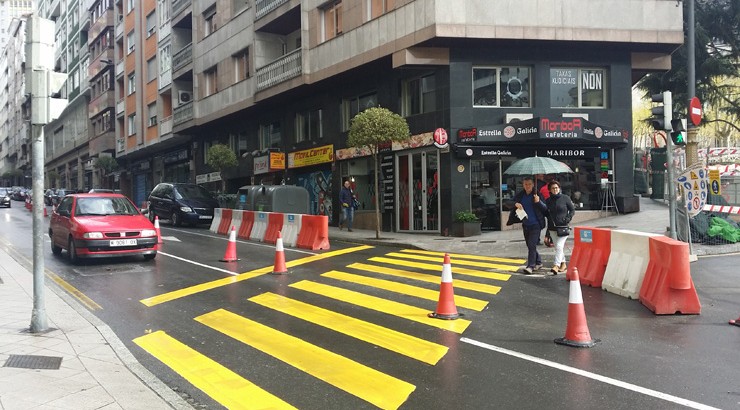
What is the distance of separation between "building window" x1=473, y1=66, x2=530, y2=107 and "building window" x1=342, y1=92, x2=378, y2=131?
4457 mm

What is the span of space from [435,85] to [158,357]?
1543 centimetres

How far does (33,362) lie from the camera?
5359 millimetres

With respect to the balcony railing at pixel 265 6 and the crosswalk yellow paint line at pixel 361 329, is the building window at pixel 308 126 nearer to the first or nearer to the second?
the balcony railing at pixel 265 6

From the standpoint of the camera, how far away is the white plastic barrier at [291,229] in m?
16.0

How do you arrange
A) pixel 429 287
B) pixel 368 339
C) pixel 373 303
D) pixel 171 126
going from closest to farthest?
pixel 368 339 < pixel 373 303 < pixel 429 287 < pixel 171 126

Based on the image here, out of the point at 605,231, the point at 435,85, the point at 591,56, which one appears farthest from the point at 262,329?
the point at 591,56

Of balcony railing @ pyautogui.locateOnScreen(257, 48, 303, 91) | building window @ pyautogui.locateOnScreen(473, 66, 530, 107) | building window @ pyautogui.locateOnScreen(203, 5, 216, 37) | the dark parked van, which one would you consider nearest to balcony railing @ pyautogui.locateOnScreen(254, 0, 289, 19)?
balcony railing @ pyautogui.locateOnScreen(257, 48, 303, 91)

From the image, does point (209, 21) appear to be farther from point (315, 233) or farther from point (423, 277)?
point (423, 277)

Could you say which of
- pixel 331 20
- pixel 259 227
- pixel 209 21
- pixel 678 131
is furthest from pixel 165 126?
pixel 678 131

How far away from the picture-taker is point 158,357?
5.80 meters

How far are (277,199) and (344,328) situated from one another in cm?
1404

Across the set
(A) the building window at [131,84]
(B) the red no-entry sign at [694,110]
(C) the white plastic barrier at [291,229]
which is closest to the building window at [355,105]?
(C) the white plastic barrier at [291,229]

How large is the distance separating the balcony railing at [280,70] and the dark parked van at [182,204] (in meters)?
5.94

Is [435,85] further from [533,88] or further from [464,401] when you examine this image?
[464,401]
